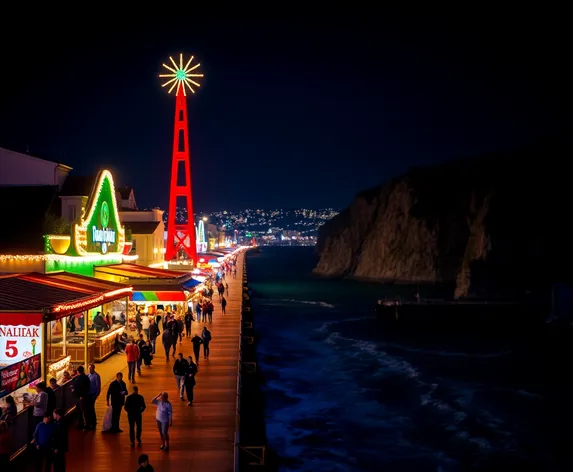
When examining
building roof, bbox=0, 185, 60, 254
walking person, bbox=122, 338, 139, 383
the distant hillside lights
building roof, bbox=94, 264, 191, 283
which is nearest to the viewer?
walking person, bbox=122, 338, 139, 383

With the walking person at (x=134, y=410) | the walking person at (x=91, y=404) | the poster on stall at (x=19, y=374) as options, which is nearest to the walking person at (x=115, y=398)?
the walking person at (x=91, y=404)

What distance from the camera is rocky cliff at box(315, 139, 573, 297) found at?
73.8m

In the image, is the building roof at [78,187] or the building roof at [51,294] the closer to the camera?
the building roof at [51,294]

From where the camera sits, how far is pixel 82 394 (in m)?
12.5

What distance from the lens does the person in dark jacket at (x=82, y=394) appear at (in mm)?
12375

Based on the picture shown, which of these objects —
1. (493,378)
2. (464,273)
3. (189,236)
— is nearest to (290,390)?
(493,378)

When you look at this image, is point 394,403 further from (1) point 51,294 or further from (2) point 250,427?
(1) point 51,294

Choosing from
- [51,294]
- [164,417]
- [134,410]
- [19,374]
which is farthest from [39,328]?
[164,417]

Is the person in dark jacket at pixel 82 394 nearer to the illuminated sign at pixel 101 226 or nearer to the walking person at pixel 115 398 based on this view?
the walking person at pixel 115 398

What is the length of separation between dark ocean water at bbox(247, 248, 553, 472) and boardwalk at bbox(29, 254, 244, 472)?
388 centimetres

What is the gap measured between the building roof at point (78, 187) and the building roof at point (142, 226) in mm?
13887

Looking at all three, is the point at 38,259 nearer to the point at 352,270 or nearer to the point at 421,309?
the point at 421,309

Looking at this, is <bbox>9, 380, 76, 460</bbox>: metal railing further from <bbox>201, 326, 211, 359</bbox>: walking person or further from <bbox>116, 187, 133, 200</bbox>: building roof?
<bbox>116, 187, 133, 200</bbox>: building roof

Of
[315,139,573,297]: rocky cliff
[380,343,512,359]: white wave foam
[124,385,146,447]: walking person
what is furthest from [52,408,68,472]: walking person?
[315,139,573,297]: rocky cliff
